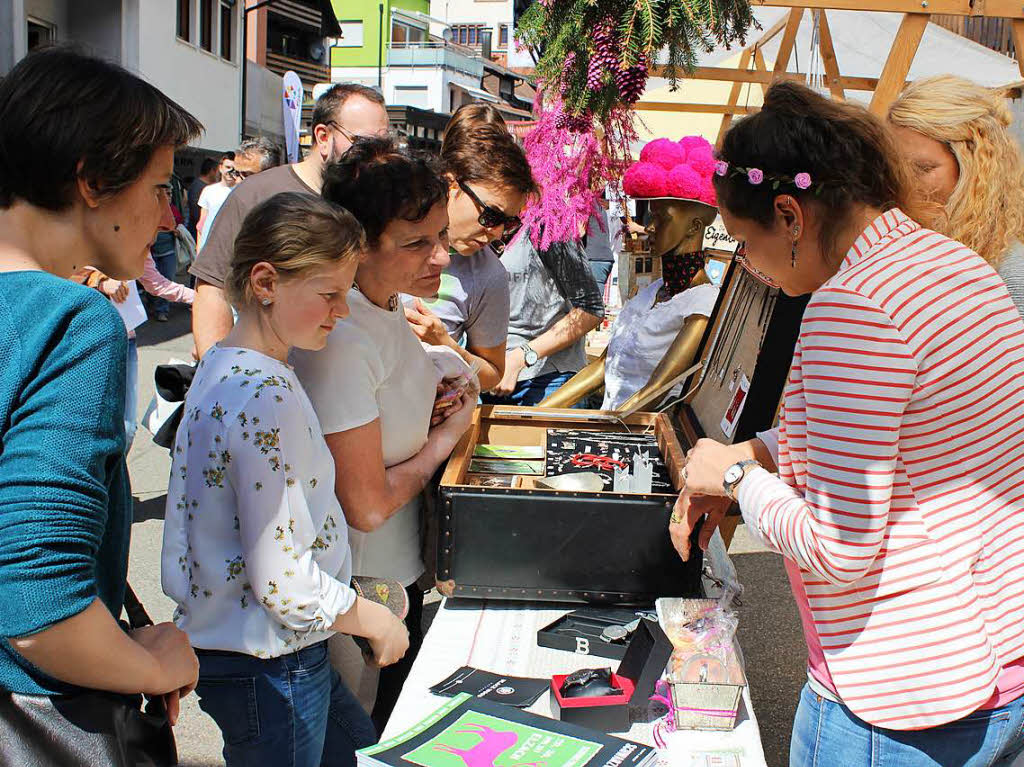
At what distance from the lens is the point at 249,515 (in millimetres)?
1427

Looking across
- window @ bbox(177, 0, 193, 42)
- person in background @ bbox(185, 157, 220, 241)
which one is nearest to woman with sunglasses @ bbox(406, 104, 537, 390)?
person in background @ bbox(185, 157, 220, 241)

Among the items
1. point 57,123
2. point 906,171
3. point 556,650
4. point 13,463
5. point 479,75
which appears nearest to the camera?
point 13,463

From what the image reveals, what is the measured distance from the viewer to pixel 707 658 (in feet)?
4.84

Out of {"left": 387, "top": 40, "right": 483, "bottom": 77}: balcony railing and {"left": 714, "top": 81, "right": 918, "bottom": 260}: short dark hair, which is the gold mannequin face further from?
{"left": 387, "top": 40, "right": 483, "bottom": 77}: balcony railing

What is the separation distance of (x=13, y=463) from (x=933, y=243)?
3.74 ft

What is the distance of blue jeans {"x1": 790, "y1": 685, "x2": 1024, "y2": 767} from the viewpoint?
1225mm

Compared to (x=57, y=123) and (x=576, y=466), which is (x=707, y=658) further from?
(x=57, y=123)

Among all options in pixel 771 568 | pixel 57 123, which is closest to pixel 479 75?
pixel 771 568

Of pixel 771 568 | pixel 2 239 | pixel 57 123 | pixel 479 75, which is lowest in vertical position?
pixel 771 568

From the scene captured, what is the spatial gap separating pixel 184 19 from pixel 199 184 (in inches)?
242

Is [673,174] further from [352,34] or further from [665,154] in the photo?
[352,34]

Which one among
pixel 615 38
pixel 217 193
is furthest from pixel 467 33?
pixel 615 38

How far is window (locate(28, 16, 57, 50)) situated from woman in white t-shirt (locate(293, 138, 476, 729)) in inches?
454

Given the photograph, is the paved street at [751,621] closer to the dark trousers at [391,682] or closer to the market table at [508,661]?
the dark trousers at [391,682]
